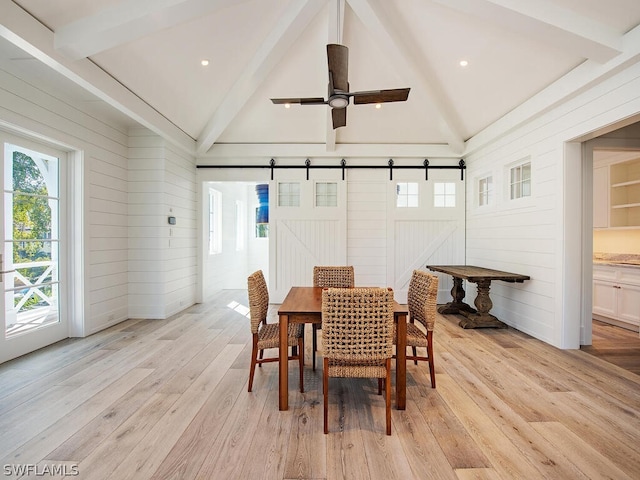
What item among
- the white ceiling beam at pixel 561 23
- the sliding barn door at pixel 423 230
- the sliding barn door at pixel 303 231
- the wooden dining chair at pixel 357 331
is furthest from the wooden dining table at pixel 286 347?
the sliding barn door at pixel 423 230

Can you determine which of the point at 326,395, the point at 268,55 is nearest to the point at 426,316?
the point at 326,395

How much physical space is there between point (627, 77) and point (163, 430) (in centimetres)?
446

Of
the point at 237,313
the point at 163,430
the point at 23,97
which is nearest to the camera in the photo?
the point at 163,430

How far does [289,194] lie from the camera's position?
576cm

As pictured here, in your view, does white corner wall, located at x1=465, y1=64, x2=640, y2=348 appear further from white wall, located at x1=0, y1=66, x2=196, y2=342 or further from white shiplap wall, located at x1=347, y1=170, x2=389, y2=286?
white wall, located at x1=0, y1=66, x2=196, y2=342

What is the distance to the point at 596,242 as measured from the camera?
519 cm

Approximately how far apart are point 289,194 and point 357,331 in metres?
4.08

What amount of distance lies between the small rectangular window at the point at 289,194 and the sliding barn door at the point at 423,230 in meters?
1.65

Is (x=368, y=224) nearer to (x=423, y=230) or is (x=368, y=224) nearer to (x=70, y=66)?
→ (x=423, y=230)

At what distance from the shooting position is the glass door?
119 inches

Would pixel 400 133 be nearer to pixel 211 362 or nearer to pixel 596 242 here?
pixel 596 242

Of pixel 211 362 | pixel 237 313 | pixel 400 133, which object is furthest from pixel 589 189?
pixel 237 313

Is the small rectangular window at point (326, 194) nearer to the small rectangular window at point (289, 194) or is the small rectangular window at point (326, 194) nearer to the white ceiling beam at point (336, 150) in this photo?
the small rectangular window at point (289, 194)

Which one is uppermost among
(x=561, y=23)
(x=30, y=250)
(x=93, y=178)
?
(x=561, y=23)
